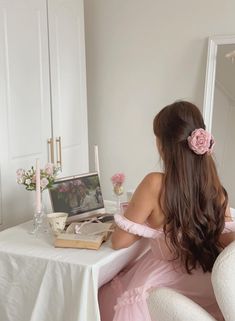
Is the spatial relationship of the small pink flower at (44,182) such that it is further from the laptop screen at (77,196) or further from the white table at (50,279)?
the white table at (50,279)

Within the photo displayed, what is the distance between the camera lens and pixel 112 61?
9.44 ft

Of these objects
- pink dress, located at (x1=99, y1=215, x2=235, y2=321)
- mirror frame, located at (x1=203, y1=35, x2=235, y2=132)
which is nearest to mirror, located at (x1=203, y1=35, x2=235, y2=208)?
mirror frame, located at (x1=203, y1=35, x2=235, y2=132)

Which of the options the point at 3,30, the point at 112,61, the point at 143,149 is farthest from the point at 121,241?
the point at 112,61

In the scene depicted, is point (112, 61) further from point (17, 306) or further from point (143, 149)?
point (17, 306)

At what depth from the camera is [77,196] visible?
1.74 metres

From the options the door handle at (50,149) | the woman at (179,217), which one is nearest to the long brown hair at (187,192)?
the woman at (179,217)

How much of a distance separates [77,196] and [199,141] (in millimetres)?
665

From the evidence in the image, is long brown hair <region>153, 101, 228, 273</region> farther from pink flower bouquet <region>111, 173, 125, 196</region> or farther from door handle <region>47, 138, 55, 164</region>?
door handle <region>47, 138, 55, 164</region>

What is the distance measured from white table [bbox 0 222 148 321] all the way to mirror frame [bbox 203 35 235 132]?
135cm

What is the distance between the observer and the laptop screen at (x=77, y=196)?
1.68 m

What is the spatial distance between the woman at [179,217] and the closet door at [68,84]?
1197 millimetres

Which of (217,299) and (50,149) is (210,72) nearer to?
(50,149)

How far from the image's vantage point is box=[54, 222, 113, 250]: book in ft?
4.75

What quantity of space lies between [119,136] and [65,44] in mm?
804
